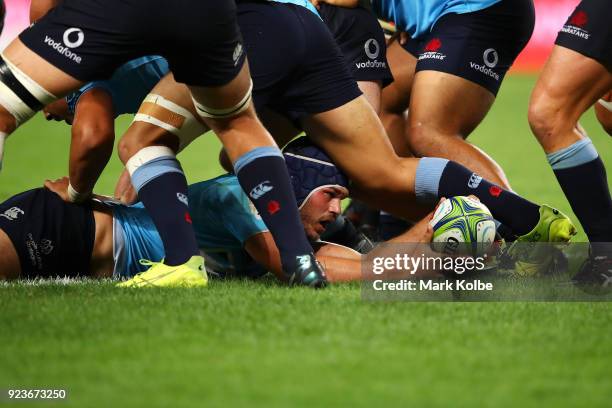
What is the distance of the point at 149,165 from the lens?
14.8ft

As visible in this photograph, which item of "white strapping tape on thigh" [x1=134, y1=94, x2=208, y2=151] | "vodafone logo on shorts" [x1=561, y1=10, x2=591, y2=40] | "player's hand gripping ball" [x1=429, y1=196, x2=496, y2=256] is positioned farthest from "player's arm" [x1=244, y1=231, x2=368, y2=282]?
"vodafone logo on shorts" [x1=561, y1=10, x2=591, y2=40]

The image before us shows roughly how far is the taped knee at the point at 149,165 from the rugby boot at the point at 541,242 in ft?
5.09

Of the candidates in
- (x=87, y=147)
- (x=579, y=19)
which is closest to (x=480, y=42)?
(x=579, y=19)

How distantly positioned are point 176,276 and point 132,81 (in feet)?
4.66

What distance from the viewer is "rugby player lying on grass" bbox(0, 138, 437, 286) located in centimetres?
458

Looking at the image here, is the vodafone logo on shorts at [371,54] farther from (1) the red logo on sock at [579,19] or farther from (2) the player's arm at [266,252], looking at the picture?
(2) the player's arm at [266,252]

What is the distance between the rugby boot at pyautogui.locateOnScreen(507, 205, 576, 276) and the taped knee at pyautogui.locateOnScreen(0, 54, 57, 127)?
213cm

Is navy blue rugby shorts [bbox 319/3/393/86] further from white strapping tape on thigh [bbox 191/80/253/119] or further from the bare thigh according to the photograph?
white strapping tape on thigh [bbox 191/80/253/119]

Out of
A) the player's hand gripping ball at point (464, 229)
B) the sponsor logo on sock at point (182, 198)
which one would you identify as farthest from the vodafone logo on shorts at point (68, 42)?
the player's hand gripping ball at point (464, 229)

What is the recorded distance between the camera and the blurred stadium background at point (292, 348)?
2.87 meters

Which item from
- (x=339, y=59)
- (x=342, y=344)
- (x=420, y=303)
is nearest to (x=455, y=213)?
(x=420, y=303)

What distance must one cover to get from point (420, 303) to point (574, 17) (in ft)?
5.08

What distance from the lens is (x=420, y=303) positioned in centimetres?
406

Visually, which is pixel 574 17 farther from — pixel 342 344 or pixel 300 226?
pixel 342 344
